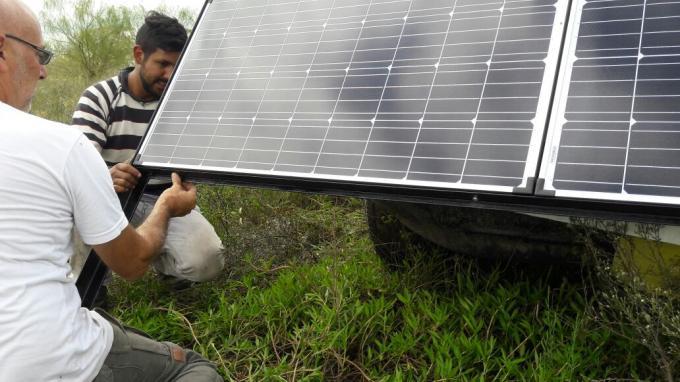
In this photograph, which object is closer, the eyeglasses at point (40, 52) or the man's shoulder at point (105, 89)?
the eyeglasses at point (40, 52)

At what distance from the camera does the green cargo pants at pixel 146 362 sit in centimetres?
231

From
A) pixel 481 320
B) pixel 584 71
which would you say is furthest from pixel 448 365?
pixel 584 71

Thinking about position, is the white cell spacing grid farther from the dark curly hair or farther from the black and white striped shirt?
the black and white striped shirt

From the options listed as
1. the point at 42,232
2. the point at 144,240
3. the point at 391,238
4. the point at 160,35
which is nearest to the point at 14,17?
the point at 42,232

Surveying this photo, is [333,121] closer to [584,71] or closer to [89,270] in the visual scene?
[584,71]

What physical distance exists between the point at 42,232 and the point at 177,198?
0.93 meters

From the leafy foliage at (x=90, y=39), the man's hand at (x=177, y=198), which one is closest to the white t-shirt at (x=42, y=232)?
the man's hand at (x=177, y=198)

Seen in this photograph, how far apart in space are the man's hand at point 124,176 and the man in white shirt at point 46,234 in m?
0.76

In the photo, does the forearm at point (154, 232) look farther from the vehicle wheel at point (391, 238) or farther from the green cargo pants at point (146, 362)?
the vehicle wheel at point (391, 238)

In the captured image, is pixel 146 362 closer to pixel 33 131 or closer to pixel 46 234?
pixel 46 234

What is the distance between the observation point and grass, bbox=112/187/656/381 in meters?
2.74

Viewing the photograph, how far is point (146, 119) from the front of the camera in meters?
4.13

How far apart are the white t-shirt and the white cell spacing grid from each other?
870mm

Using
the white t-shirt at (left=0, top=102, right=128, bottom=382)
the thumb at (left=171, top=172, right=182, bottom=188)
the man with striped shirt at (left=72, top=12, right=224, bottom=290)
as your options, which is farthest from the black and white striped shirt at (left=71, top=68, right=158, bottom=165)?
the white t-shirt at (left=0, top=102, right=128, bottom=382)
